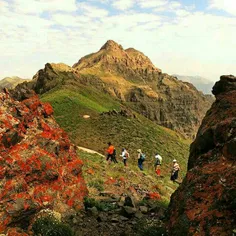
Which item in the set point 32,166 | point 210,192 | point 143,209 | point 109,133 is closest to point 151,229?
point 210,192

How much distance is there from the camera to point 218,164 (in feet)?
39.0

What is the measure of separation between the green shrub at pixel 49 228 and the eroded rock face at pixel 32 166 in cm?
69

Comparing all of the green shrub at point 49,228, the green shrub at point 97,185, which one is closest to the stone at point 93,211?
the green shrub at point 49,228

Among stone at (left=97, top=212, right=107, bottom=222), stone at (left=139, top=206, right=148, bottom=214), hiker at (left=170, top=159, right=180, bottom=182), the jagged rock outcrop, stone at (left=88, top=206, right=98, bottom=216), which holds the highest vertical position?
the jagged rock outcrop

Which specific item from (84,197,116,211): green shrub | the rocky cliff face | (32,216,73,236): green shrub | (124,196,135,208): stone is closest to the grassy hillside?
(124,196,135,208): stone

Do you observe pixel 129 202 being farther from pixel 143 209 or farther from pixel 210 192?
pixel 210 192

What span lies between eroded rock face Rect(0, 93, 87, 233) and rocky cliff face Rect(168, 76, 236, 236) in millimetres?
4897

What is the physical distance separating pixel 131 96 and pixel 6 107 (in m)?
123

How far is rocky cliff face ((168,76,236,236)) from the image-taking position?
31.8 ft

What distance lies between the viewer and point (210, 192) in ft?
35.7

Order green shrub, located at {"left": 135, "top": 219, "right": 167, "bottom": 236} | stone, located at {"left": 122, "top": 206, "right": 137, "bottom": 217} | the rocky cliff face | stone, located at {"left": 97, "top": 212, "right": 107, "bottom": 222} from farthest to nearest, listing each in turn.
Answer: stone, located at {"left": 122, "top": 206, "right": 137, "bottom": 217}, stone, located at {"left": 97, "top": 212, "right": 107, "bottom": 222}, green shrub, located at {"left": 135, "top": 219, "right": 167, "bottom": 236}, the rocky cliff face

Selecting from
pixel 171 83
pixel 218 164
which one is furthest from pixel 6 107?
pixel 171 83

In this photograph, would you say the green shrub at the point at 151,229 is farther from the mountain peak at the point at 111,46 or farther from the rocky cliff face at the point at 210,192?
the mountain peak at the point at 111,46

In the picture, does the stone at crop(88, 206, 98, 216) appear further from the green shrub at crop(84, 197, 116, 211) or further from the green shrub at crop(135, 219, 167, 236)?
the green shrub at crop(135, 219, 167, 236)
